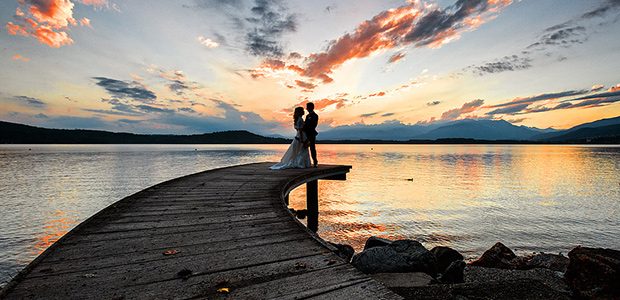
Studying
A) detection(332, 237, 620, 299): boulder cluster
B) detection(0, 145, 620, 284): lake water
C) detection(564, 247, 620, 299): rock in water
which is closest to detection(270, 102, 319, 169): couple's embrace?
detection(0, 145, 620, 284): lake water

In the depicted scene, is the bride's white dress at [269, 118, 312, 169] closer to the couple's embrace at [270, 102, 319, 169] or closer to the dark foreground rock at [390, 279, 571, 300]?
the couple's embrace at [270, 102, 319, 169]

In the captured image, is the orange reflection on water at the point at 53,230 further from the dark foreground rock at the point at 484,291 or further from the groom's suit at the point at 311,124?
the dark foreground rock at the point at 484,291

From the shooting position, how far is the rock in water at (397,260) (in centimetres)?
564

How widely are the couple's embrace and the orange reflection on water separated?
898 cm

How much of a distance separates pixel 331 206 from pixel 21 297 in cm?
1598

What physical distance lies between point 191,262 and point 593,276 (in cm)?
573

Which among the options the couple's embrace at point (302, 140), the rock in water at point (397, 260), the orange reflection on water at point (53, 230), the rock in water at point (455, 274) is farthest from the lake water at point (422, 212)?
the rock in water at point (397, 260)

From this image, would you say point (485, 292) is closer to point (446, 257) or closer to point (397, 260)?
point (397, 260)

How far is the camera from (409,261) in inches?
225

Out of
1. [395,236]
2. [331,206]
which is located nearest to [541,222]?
[395,236]

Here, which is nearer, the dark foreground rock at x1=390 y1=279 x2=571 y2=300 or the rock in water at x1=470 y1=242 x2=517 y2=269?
the dark foreground rock at x1=390 y1=279 x2=571 y2=300

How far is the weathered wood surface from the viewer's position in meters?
2.31

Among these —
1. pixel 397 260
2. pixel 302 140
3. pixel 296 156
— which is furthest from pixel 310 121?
pixel 397 260

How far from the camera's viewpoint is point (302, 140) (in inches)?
479
